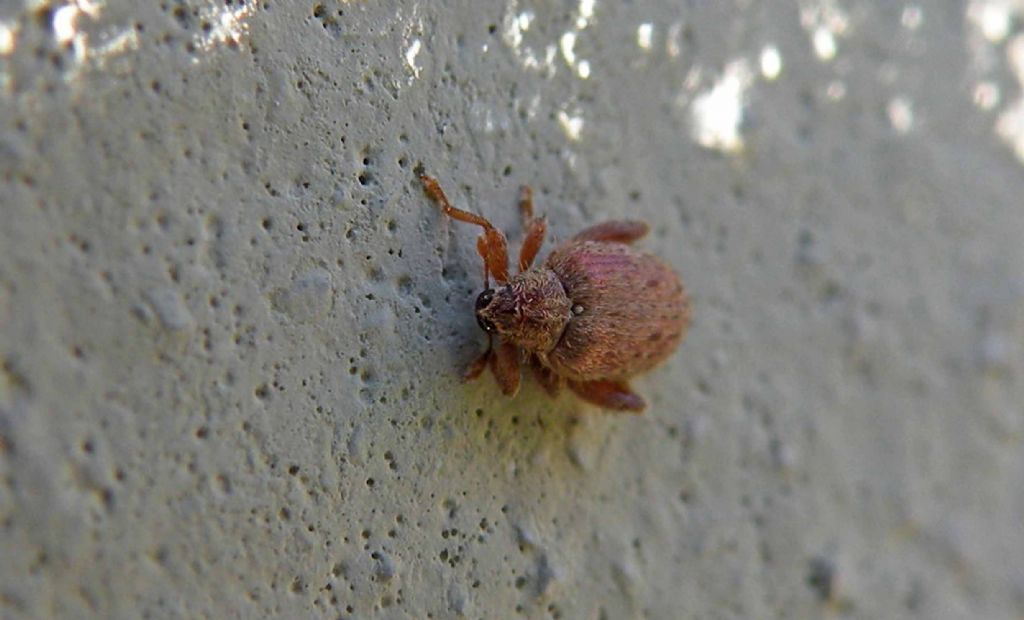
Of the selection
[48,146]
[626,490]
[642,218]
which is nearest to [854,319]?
[642,218]

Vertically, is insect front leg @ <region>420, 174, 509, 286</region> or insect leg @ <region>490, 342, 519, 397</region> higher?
insect front leg @ <region>420, 174, 509, 286</region>

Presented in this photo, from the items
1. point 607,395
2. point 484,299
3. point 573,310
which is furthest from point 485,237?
point 607,395

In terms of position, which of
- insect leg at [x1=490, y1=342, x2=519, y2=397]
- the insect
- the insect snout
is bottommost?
insect leg at [x1=490, y1=342, x2=519, y2=397]

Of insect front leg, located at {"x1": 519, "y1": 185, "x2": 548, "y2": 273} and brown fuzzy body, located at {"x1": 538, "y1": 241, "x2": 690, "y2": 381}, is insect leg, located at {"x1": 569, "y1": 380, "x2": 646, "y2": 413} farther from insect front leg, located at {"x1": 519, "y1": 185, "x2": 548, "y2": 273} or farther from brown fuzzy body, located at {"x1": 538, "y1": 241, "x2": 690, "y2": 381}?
insect front leg, located at {"x1": 519, "y1": 185, "x2": 548, "y2": 273}

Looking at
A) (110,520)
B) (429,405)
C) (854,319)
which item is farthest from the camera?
(854,319)

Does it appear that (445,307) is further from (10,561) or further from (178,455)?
(10,561)

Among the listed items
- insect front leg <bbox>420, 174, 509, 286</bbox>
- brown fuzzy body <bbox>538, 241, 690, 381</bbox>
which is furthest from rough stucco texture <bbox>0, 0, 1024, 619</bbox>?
brown fuzzy body <bbox>538, 241, 690, 381</bbox>

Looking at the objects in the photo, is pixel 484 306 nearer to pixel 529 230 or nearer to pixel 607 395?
pixel 529 230
